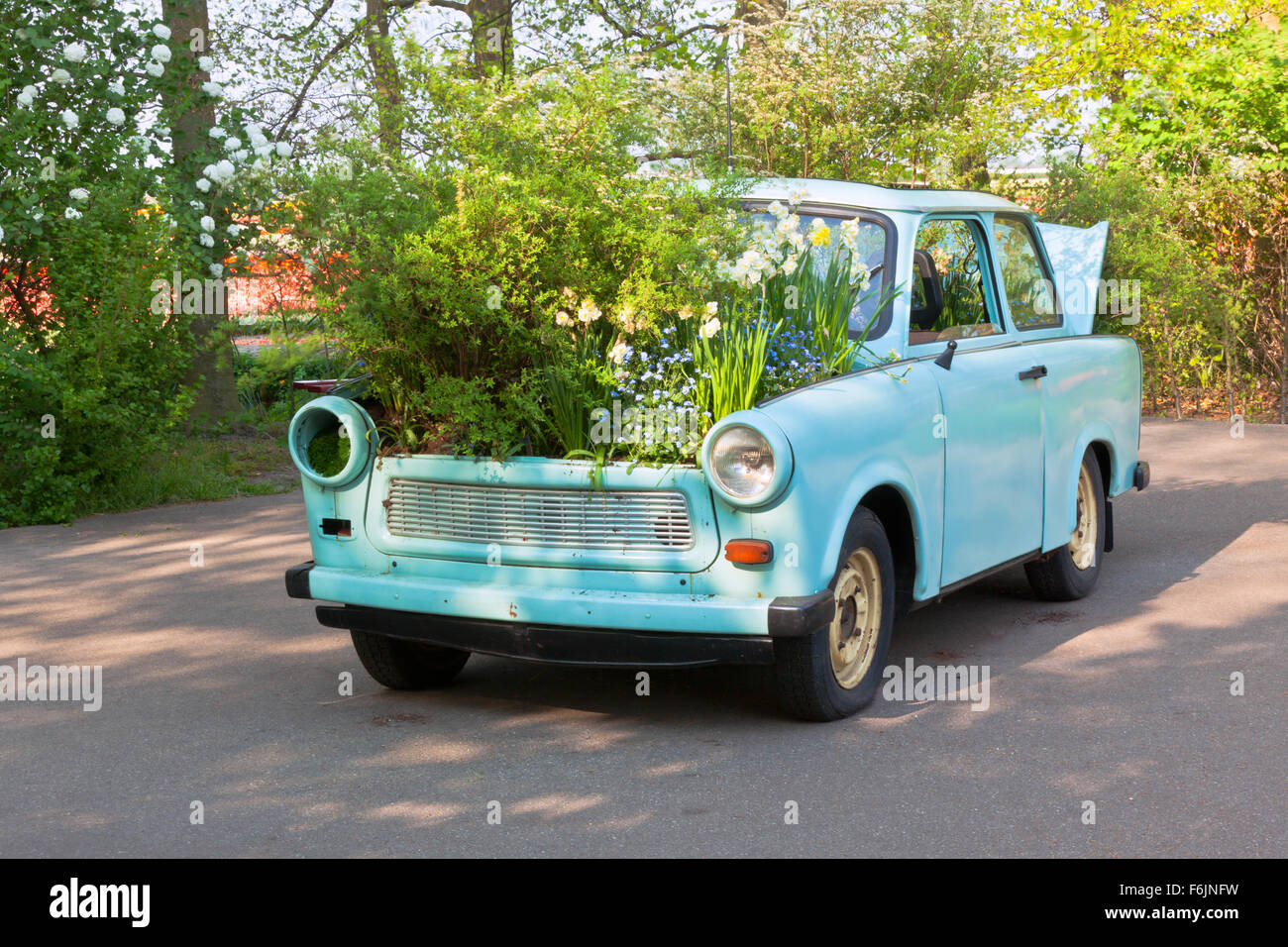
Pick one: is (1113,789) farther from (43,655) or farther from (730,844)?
(43,655)

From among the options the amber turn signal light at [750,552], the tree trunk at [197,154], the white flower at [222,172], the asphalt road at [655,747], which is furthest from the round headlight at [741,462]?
the white flower at [222,172]

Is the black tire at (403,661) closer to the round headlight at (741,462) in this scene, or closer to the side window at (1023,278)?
the round headlight at (741,462)

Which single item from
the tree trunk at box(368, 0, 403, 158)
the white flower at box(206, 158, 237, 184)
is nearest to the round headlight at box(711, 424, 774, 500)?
the tree trunk at box(368, 0, 403, 158)

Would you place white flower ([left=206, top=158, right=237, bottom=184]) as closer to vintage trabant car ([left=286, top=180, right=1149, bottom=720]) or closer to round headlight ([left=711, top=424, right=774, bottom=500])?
vintage trabant car ([left=286, top=180, right=1149, bottom=720])

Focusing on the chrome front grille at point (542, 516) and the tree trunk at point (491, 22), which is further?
the tree trunk at point (491, 22)

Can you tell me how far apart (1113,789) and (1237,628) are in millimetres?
2393

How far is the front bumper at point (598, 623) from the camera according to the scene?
176 inches

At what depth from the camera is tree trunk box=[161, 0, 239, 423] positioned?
11.7 metres

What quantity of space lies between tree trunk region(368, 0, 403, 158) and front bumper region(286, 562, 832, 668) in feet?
5.80

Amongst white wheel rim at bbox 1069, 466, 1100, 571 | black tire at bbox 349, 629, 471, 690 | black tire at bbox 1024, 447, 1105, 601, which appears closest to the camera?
black tire at bbox 349, 629, 471, 690

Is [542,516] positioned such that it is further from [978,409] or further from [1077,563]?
[1077,563]

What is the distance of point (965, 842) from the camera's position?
381 centimetres

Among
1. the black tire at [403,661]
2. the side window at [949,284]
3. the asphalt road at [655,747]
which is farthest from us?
the side window at [949,284]

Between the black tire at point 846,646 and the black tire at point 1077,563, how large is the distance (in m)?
1.84
